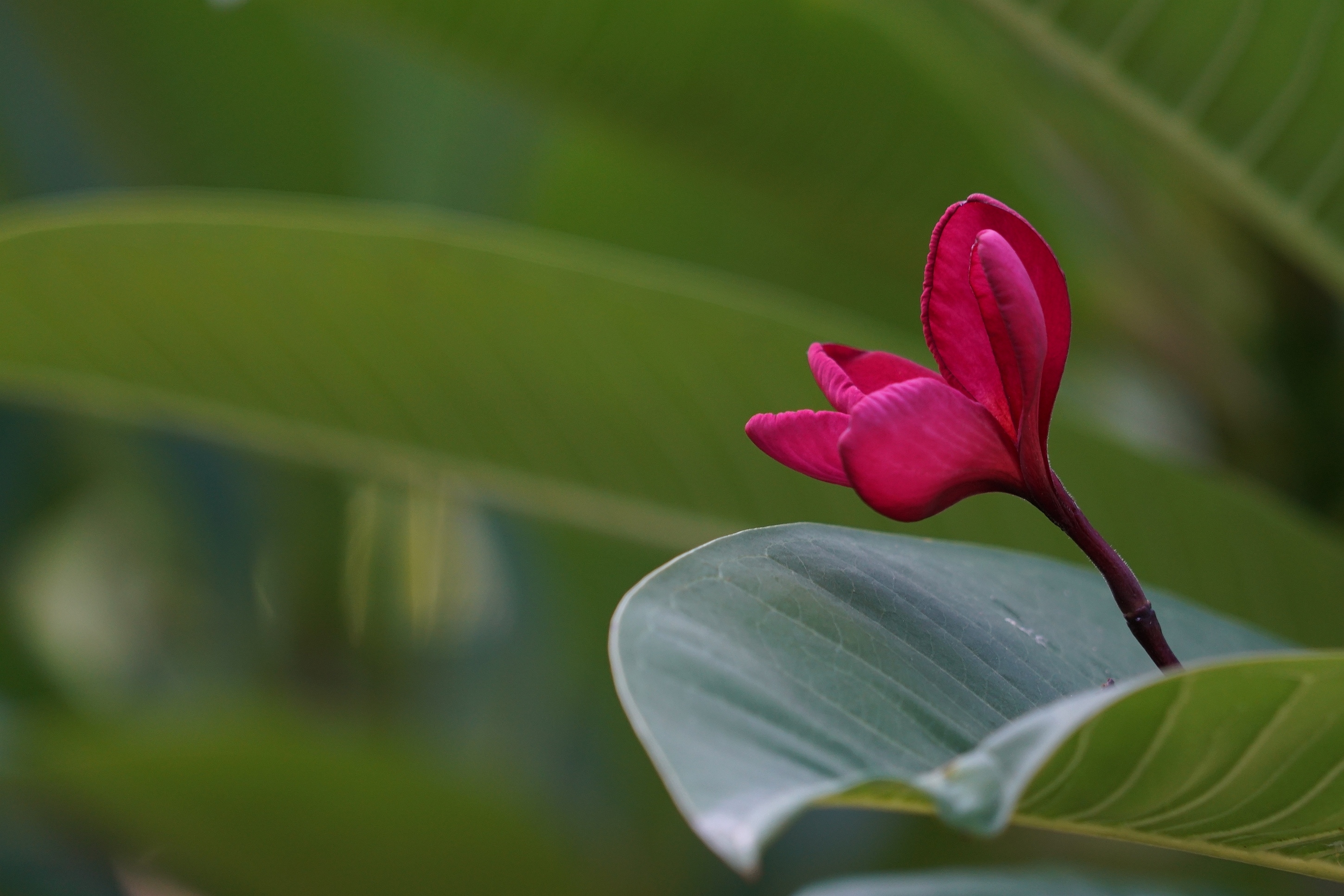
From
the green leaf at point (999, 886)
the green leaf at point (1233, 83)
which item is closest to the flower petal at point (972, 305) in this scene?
the green leaf at point (999, 886)

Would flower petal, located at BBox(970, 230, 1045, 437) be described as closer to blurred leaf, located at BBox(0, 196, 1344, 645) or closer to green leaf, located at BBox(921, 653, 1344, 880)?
green leaf, located at BBox(921, 653, 1344, 880)

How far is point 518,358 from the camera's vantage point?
29.3 inches

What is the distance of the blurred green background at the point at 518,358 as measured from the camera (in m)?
0.71

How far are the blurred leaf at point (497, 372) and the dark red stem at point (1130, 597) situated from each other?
0.38 m

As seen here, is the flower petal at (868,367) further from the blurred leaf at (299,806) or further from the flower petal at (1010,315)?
the blurred leaf at (299,806)

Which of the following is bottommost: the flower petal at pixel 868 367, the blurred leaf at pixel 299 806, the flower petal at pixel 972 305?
the blurred leaf at pixel 299 806

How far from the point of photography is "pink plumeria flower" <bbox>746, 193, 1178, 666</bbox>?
0.31m

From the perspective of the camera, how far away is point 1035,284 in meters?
0.34

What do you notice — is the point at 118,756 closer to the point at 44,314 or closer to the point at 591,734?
the point at 44,314

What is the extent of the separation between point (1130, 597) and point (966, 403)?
66 millimetres

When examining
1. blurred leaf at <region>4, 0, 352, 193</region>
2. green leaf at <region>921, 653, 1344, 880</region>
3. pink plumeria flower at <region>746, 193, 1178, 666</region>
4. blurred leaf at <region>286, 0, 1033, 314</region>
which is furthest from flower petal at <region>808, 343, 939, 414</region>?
blurred leaf at <region>4, 0, 352, 193</region>

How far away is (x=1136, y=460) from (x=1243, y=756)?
1.50ft

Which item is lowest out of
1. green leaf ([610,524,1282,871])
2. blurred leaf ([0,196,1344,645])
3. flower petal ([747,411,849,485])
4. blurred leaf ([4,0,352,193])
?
blurred leaf ([4,0,352,193])

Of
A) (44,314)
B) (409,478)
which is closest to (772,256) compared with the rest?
(409,478)
